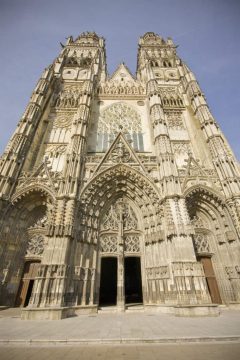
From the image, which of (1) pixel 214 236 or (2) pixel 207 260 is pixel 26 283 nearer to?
(2) pixel 207 260

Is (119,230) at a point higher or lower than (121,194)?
lower

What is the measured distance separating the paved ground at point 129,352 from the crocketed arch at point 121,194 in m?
7.08

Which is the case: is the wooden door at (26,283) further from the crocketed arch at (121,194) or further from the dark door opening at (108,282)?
the dark door opening at (108,282)

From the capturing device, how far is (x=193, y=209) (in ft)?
39.8

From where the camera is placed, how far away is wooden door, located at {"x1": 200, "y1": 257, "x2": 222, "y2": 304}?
10.2 metres

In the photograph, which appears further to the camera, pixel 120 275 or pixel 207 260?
pixel 207 260

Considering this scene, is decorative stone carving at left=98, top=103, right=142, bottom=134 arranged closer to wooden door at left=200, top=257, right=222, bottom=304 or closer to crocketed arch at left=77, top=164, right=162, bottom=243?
crocketed arch at left=77, top=164, right=162, bottom=243

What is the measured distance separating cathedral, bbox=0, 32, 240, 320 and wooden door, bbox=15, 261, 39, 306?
0.05 meters

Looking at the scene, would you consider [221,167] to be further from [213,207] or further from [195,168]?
[213,207]

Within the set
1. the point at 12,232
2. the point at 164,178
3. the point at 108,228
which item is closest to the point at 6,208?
the point at 12,232

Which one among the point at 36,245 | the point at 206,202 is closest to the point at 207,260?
the point at 206,202

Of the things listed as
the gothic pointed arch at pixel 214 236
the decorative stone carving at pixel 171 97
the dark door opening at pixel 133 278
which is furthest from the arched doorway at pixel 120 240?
the decorative stone carving at pixel 171 97

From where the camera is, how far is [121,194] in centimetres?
1297

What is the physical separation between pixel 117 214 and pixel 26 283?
6398mm
